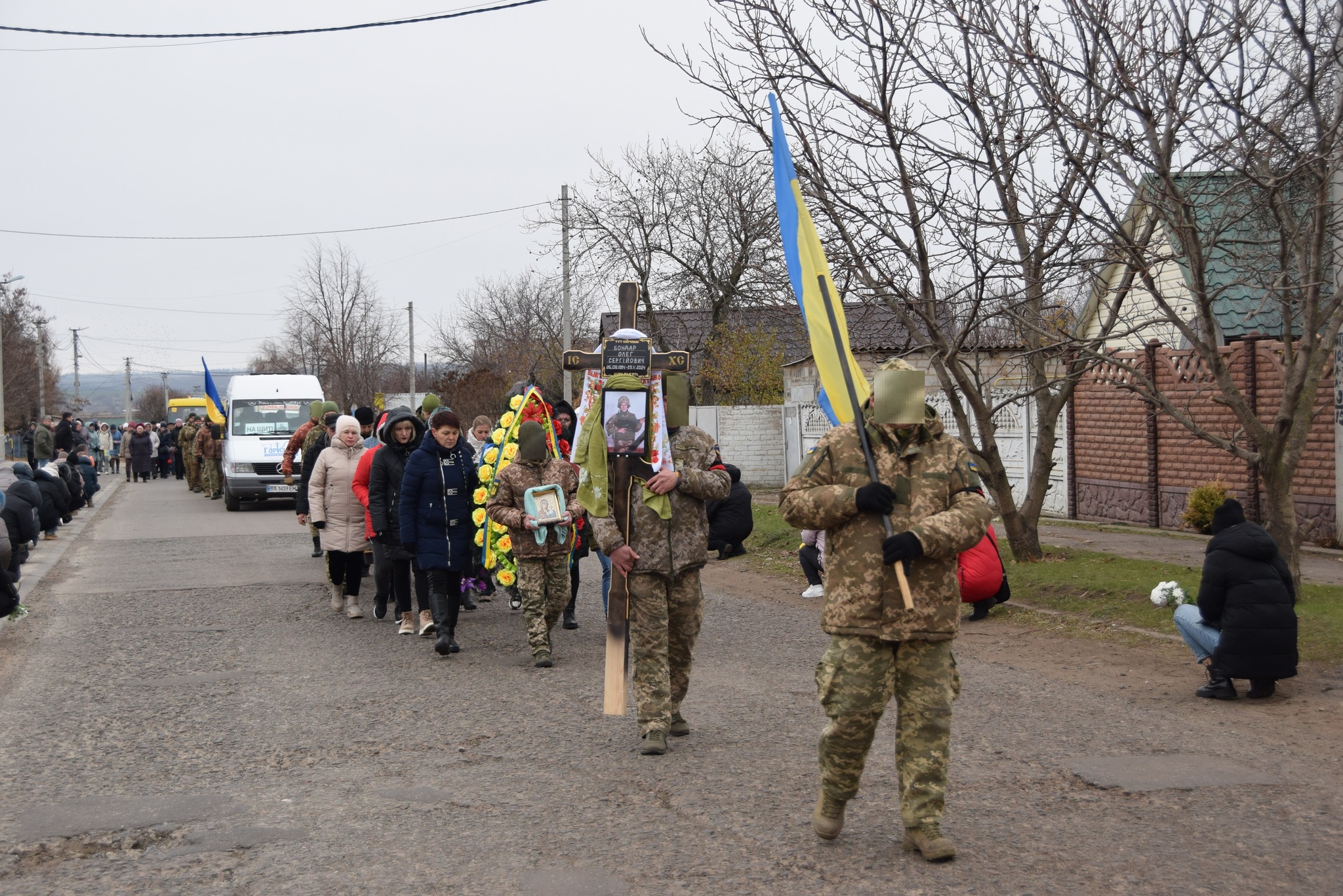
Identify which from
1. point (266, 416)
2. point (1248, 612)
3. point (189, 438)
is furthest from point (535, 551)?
point (189, 438)

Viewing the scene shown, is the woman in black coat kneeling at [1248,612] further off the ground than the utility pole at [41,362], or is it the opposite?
the utility pole at [41,362]

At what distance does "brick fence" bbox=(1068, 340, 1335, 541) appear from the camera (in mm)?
13867

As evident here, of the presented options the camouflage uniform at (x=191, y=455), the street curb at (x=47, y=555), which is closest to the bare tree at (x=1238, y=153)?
the street curb at (x=47, y=555)

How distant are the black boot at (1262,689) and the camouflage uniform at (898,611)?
354cm

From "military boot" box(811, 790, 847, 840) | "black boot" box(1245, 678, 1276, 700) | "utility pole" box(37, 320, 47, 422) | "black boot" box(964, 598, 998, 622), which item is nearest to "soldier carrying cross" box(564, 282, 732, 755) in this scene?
"military boot" box(811, 790, 847, 840)

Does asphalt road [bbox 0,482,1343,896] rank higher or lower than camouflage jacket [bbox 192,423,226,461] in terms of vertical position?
lower

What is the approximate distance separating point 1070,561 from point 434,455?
6514 mm

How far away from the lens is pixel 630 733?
6.76 meters

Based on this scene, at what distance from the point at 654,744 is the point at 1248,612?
11.8 feet

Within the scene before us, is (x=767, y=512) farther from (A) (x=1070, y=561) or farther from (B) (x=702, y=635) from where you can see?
(B) (x=702, y=635)

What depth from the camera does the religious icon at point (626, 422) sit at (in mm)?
6500

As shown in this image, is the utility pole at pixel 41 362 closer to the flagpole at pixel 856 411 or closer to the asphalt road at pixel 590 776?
the asphalt road at pixel 590 776

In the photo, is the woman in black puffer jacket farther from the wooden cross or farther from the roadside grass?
the wooden cross

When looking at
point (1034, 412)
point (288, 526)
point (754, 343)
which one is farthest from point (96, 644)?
point (754, 343)
